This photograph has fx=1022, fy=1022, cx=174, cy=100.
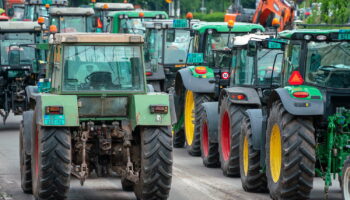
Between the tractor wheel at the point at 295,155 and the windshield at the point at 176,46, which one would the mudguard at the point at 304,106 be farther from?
the windshield at the point at 176,46

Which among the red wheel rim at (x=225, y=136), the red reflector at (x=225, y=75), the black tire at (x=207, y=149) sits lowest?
the black tire at (x=207, y=149)

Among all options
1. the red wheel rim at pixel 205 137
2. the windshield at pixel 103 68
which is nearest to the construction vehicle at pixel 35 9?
the red wheel rim at pixel 205 137

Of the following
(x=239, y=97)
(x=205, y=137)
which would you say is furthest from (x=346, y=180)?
(x=205, y=137)

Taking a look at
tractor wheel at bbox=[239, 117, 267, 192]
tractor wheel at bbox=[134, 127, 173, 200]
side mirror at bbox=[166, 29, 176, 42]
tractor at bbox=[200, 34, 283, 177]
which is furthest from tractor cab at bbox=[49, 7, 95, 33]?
tractor wheel at bbox=[134, 127, 173, 200]

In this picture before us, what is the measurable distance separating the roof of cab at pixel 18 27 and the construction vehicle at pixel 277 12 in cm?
1014

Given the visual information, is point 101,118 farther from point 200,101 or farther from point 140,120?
point 200,101

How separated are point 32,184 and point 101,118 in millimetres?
1512

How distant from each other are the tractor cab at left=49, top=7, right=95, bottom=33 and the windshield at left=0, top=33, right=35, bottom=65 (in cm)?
1269

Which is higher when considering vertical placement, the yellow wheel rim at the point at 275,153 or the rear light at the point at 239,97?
the rear light at the point at 239,97

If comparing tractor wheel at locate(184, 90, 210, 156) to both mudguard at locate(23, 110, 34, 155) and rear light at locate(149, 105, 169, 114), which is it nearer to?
mudguard at locate(23, 110, 34, 155)

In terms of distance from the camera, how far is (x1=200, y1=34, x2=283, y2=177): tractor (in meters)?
16.5

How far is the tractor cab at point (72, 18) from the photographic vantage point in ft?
130

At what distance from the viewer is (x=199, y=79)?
65.6 ft

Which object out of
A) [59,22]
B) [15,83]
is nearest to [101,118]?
[15,83]
